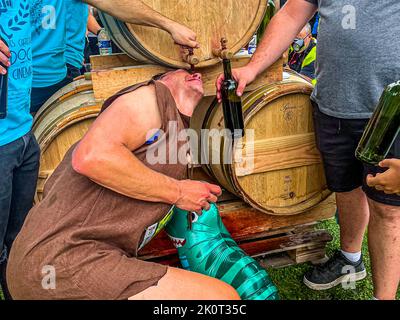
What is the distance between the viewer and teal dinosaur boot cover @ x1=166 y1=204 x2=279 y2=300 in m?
2.19

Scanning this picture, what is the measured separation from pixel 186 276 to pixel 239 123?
1.04 m

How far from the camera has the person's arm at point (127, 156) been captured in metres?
1.65

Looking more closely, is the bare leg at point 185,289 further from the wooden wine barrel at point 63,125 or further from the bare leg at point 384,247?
the wooden wine barrel at point 63,125

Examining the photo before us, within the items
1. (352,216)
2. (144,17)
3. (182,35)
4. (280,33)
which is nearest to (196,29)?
(182,35)


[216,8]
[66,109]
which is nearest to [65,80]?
[66,109]

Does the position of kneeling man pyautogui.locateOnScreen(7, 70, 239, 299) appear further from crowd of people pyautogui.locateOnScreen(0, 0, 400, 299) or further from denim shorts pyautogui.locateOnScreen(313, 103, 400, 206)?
denim shorts pyautogui.locateOnScreen(313, 103, 400, 206)

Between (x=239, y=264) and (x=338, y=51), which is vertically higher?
(x=338, y=51)

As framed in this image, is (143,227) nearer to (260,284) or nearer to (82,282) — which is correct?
(82,282)

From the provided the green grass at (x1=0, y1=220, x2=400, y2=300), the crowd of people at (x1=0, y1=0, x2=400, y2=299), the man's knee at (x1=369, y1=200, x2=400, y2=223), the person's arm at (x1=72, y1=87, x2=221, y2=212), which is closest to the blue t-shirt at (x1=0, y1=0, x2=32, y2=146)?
the crowd of people at (x1=0, y1=0, x2=400, y2=299)

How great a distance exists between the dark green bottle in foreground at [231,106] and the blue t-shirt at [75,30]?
4.78 feet

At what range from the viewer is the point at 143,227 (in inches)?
72.5

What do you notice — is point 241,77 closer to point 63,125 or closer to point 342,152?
point 342,152

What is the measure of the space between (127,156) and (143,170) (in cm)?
9

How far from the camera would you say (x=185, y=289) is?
173cm
